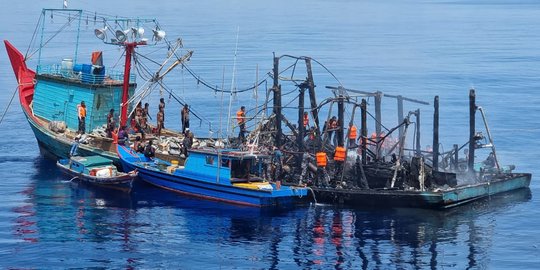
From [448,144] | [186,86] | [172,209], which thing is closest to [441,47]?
[186,86]

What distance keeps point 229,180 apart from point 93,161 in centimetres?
1093

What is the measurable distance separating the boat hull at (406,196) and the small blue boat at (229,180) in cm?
178

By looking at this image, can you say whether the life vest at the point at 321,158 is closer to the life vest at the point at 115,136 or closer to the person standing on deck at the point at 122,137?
the person standing on deck at the point at 122,137

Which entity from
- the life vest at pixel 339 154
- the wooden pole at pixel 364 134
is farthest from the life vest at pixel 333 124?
the life vest at pixel 339 154

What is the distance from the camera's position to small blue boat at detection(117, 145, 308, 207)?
51.8 meters

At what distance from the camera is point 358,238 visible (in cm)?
4725

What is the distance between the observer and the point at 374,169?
53.7 metres

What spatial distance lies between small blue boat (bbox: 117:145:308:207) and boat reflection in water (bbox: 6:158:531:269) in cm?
58

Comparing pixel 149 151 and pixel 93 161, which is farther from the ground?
pixel 149 151

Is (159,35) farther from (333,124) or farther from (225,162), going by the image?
(333,124)

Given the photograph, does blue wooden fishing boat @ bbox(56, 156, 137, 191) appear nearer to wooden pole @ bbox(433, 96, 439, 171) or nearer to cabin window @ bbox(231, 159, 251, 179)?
cabin window @ bbox(231, 159, 251, 179)

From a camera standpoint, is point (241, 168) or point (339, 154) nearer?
point (241, 168)

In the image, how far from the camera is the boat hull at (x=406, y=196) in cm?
5119

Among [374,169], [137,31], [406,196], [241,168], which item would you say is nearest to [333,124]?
[374,169]
